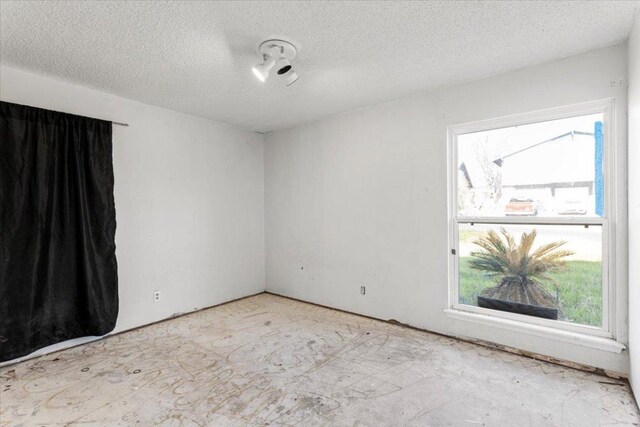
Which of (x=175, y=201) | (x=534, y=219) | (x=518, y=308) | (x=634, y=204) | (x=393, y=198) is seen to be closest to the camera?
(x=634, y=204)

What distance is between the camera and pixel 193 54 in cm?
240

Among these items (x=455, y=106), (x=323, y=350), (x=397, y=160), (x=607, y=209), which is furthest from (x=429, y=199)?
(x=323, y=350)

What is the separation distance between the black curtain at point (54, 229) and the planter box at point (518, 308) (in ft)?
11.8

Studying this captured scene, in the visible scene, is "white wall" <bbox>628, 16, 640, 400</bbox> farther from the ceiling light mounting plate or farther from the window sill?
the ceiling light mounting plate

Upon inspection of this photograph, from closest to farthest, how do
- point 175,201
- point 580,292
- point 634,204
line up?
1. point 634,204
2. point 580,292
3. point 175,201

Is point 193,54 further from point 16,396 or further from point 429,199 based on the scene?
point 16,396

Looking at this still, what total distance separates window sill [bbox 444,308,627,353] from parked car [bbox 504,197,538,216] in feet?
3.11

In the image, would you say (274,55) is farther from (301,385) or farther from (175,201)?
(301,385)

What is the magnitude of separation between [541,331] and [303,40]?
9.67ft

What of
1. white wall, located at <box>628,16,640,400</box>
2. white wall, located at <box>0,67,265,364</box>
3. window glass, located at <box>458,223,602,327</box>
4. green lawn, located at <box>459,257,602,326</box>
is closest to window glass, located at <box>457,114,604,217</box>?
window glass, located at <box>458,223,602,327</box>

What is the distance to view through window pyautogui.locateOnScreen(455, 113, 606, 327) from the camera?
248 cm

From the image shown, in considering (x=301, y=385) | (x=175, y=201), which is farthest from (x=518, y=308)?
(x=175, y=201)

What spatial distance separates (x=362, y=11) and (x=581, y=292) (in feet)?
8.83

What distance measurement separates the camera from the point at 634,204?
204 centimetres
